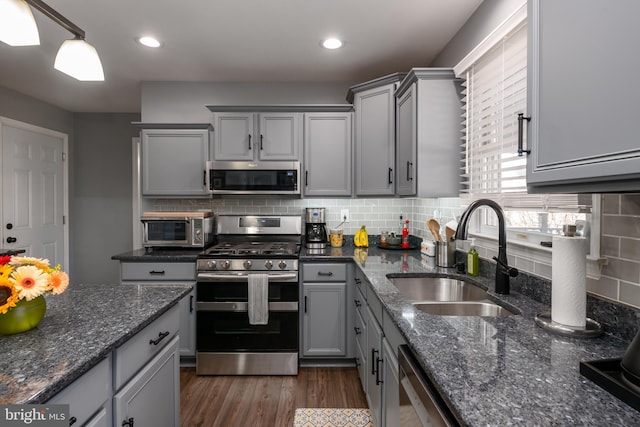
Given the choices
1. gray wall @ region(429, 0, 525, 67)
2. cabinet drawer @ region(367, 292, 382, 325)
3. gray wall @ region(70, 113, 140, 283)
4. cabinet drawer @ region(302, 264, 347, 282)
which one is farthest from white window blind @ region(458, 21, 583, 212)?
gray wall @ region(70, 113, 140, 283)

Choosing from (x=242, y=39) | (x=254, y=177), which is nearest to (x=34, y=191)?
(x=254, y=177)

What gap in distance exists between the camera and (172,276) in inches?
110

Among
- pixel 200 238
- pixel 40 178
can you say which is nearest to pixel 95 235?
pixel 40 178

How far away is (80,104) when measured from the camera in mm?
4211

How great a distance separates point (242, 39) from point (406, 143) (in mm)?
1422

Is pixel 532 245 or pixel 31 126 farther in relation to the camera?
pixel 31 126

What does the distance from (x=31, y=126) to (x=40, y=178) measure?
0.59 m

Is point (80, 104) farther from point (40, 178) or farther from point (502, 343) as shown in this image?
point (502, 343)

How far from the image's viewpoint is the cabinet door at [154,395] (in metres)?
1.18

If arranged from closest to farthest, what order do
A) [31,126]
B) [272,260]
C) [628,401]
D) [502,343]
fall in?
[628,401]
[502,343]
[272,260]
[31,126]

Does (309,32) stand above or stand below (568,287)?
above

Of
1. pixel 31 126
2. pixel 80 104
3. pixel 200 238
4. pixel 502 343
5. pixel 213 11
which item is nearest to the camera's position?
pixel 502 343

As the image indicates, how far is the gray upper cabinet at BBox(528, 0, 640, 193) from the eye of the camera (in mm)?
697

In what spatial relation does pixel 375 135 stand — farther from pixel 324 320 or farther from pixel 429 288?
pixel 324 320
